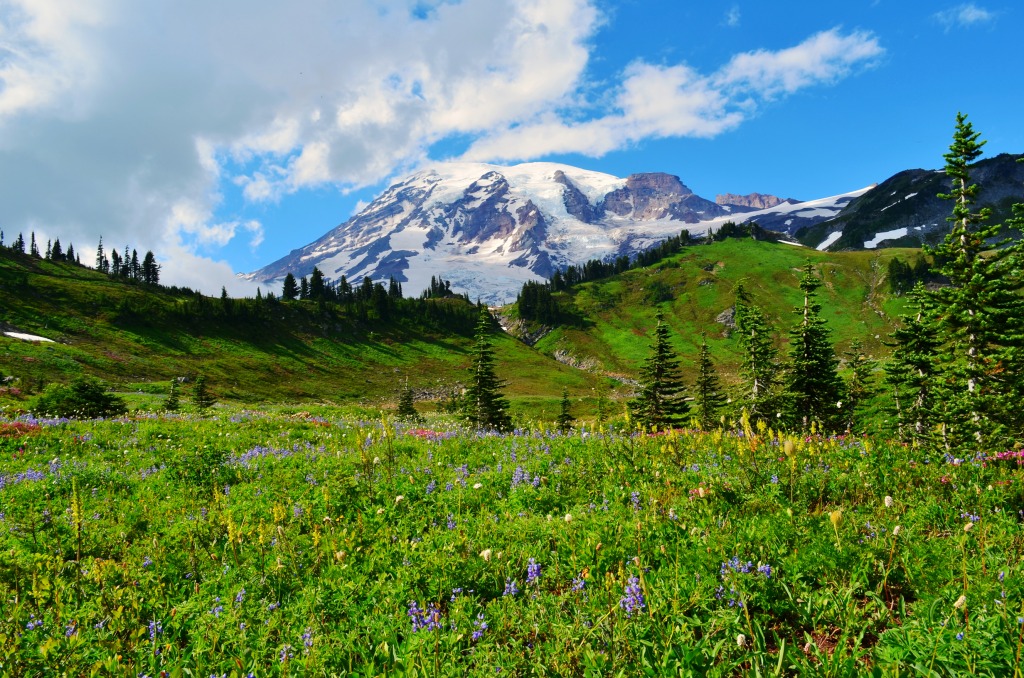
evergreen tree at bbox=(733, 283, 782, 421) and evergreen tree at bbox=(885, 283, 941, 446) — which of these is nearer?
evergreen tree at bbox=(885, 283, 941, 446)

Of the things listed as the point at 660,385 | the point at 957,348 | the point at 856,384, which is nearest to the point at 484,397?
the point at 660,385

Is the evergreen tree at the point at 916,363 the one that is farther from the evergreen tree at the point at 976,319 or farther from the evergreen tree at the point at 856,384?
the evergreen tree at the point at 976,319

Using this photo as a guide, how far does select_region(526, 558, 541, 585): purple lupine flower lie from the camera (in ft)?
13.1

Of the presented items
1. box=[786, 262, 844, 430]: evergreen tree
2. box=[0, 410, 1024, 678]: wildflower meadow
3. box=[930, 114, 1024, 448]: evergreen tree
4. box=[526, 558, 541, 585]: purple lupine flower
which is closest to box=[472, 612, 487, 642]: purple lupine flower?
box=[0, 410, 1024, 678]: wildflower meadow

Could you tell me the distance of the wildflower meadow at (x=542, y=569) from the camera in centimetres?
305

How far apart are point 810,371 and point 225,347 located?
102 m

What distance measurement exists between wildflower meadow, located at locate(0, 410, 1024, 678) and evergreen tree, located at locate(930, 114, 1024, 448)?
2159 cm

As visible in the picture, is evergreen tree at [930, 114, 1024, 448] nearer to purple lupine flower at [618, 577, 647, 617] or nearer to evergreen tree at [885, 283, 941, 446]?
evergreen tree at [885, 283, 941, 446]

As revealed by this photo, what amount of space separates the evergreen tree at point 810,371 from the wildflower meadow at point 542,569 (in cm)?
2971

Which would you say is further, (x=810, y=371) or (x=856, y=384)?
(x=856, y=384)

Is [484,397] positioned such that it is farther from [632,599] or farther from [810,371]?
[632,599]

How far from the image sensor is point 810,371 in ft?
111

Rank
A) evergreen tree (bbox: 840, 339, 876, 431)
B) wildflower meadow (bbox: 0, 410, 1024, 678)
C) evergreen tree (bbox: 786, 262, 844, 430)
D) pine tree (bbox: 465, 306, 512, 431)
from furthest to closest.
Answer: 1. evergreen tree (bbox: 840, 339, 876, 431)
2. pine tree (bbox: 465, 306, 512, 431)
3. evergreen tree (bbox: 786, 262, 844, 430)
4. wildflower meadow (bbox: 0, 410, 1024, 678)

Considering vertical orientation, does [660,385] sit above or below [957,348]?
below
